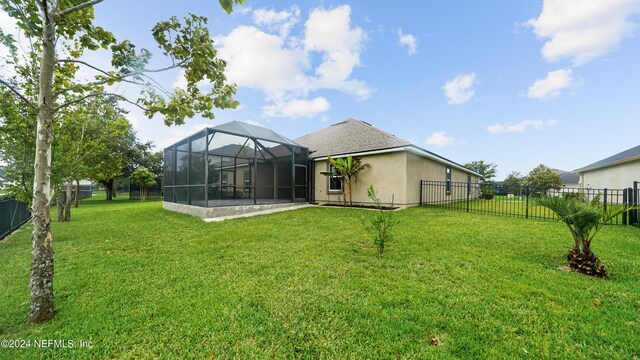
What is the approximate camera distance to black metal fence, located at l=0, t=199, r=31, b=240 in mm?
6975

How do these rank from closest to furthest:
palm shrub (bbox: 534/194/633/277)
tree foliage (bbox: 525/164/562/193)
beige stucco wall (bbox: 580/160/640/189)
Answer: palm shrub (bbox: 534/194/633/277) < beige stucco wall (bbox: 580/160/640/189) < tree foliage (bbox: 525/164/562/193)

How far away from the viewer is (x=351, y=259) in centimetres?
444

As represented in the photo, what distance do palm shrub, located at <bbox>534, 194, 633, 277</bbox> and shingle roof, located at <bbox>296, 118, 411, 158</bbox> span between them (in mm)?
7474

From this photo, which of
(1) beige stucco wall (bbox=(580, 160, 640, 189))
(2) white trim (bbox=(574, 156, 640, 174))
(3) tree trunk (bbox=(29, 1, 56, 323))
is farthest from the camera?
(1) beige stucco wall (bbox=(580, 160, 640, 189))

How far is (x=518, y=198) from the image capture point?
39.1ft

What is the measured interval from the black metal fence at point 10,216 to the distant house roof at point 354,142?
39.1 ft

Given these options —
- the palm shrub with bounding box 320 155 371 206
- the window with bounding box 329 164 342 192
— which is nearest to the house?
the window with bounding box 329 164 342 192

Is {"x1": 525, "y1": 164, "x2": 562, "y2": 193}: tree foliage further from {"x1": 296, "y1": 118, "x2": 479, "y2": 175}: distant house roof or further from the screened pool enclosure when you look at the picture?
the screened pool enclosure

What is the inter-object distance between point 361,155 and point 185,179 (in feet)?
30.0

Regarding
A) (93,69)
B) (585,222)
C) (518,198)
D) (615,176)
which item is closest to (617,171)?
(615,176)

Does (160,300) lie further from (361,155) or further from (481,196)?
(481,196)

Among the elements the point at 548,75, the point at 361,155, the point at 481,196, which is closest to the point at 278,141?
the point at 361,155

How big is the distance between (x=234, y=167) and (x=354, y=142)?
23.7 ft

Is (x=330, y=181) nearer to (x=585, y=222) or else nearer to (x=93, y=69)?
(x=585, y=222)
